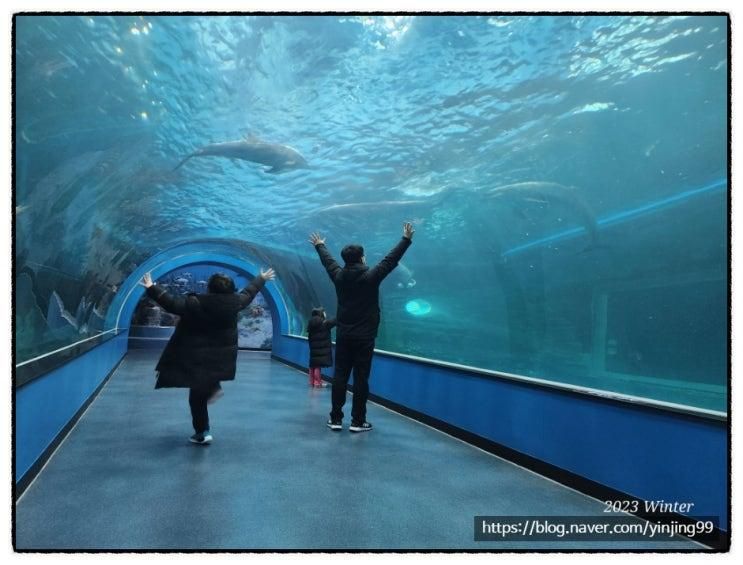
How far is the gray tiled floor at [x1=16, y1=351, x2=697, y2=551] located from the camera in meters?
2.71

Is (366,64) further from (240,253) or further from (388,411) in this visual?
(240,253)

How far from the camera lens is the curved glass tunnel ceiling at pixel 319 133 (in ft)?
16.6

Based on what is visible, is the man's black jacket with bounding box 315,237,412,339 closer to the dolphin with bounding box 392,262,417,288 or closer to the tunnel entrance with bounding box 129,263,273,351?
the dolphin with bounding box 392,262,417,288

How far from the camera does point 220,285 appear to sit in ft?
14.8

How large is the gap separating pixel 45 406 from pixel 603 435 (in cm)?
443

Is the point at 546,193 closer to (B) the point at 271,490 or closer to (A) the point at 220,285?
(A) the point at 220,285

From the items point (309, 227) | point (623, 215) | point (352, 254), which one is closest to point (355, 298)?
point (352, 254)

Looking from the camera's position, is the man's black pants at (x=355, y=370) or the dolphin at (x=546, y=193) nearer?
the man's black pants at (x=355, y=370)

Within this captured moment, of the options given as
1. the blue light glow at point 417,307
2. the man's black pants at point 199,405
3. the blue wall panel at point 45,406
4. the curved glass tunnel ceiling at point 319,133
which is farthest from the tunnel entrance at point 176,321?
the man's black pants at point 199,405

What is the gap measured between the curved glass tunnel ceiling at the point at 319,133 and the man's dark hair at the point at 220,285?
4.99 ft

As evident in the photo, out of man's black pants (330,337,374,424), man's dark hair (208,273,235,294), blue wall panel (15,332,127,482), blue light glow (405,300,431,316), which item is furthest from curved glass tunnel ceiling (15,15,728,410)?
man's black pants (330,337,374,424)

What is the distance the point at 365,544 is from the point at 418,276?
21.3 metres

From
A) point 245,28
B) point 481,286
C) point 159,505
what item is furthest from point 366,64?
point 481,286

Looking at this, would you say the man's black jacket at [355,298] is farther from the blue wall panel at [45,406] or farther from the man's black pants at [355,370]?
the blue wall panel at [45,406]
